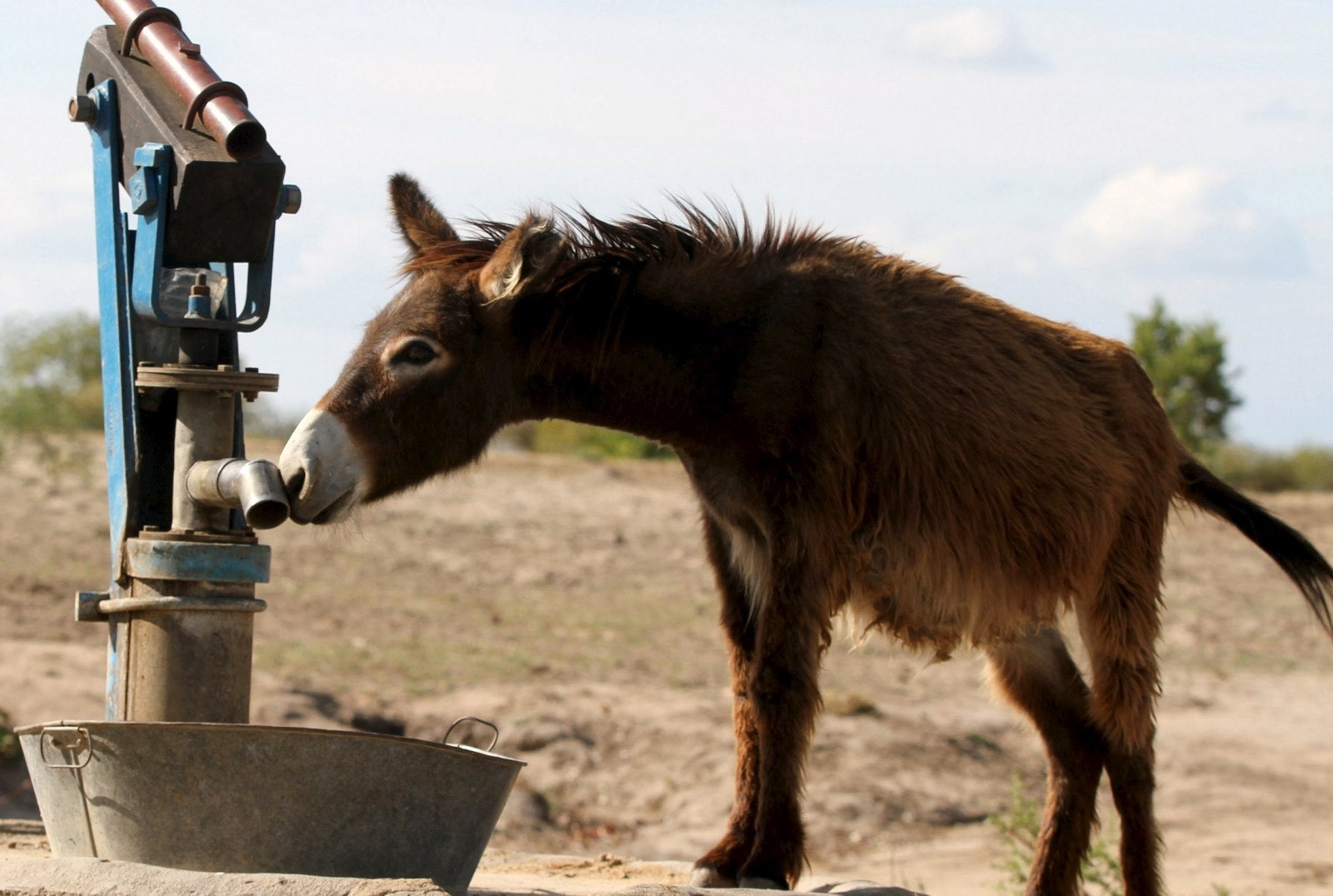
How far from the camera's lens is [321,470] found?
161 inches

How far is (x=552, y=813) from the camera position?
31.1 feet

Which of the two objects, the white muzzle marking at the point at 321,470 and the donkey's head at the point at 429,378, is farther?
the donkey's head at the point at 429,378

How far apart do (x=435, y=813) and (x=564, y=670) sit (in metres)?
7.70

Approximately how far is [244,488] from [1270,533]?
164 inches

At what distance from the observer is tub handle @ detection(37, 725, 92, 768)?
11.8 feet

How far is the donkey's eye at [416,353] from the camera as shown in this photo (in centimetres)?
439

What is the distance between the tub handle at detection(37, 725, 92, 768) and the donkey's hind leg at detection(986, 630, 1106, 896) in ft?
10.8

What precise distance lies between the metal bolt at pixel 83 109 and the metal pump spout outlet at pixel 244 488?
1100 mm

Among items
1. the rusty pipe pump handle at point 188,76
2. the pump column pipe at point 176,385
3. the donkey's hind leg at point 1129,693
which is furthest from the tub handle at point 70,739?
the donkey's hind leg at point 1129,693

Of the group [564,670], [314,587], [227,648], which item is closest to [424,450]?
[227,648]

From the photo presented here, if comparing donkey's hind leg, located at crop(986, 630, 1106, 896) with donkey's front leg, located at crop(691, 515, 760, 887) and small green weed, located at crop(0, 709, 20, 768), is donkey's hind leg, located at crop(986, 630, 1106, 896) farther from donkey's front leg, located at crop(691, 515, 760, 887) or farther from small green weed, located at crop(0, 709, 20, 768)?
small green weed, located at crop(0, 709, 20, 768)

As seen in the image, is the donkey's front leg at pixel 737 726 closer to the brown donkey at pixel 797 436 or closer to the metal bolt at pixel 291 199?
the brown donkey at pixel 797 436

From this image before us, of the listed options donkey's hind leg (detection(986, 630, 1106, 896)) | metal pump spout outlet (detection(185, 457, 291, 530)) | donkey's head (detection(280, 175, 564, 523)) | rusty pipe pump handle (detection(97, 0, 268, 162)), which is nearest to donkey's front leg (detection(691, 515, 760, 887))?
donkey's head (detection(280, 175, 564, 523))

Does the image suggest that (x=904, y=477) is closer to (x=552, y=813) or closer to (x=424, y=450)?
(x=424, y=450)
